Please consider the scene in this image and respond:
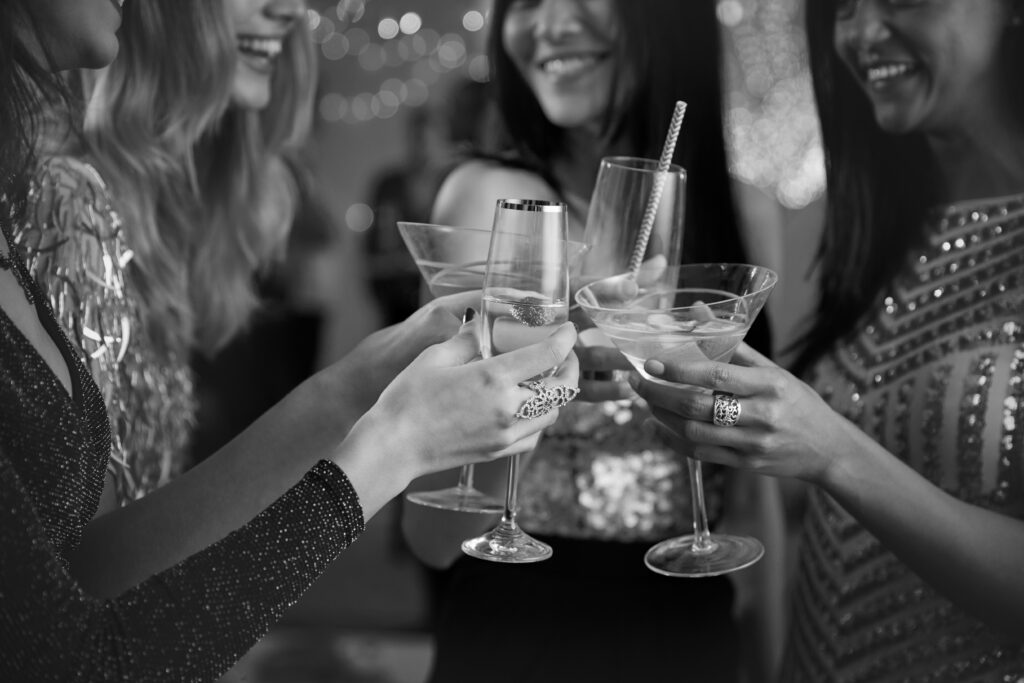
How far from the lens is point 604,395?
142 cm

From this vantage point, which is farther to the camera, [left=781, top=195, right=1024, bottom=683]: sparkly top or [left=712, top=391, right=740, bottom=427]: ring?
[left=781, top=195, right=1024, bottom=683]: sparkly top

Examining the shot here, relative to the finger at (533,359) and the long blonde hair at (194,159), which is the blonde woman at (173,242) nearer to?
the long blonde hair at (194,159)

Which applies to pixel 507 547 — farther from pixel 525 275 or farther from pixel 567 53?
pixel 567 53

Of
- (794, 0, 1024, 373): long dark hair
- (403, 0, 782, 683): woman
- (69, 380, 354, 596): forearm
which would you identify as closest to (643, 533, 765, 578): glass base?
(403, 0, 782, 683): woman

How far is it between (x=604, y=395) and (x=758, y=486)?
41 centimetres

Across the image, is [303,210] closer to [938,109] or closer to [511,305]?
[511,305]

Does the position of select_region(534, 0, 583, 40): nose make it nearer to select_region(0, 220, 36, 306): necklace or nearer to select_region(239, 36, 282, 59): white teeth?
select_region(239, 36, 282, 59): white teeth

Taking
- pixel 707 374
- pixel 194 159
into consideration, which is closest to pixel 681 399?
pixel 707 374

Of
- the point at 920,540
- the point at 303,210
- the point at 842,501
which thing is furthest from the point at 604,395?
the point at 303,210

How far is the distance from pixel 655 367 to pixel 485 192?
0.66 meters

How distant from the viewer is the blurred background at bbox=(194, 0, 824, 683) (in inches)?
72.2

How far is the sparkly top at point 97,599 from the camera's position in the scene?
3.07 feet

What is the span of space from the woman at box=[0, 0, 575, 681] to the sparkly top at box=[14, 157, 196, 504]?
220 mm

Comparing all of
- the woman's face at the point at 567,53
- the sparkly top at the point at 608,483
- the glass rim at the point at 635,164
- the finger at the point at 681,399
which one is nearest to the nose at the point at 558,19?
the woman's face at the point at 567,53
